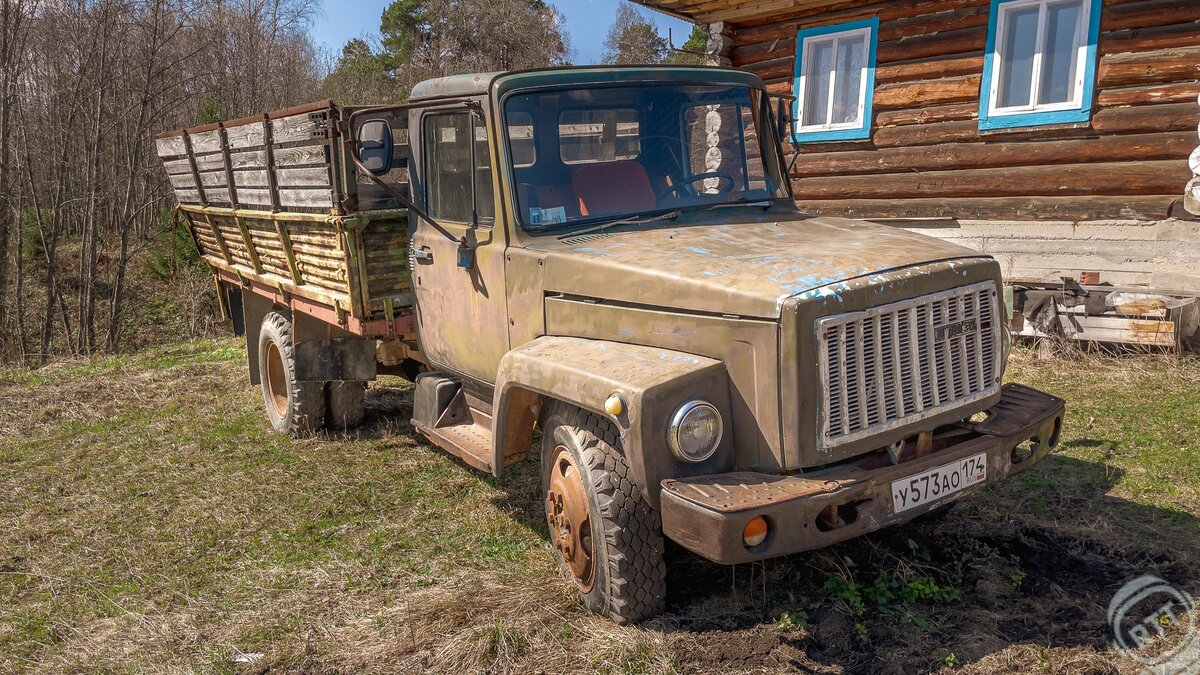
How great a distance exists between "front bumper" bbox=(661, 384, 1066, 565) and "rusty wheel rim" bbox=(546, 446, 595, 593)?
59 cm

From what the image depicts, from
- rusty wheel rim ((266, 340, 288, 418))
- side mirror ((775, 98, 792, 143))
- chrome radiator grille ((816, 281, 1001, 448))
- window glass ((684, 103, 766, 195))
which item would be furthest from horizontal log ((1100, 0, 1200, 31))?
rusty wheel rim ((266, 340, 288, 418))

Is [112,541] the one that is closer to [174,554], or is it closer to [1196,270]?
[174,554]

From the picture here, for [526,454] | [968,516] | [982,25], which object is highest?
[982,25]

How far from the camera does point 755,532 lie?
3113mm

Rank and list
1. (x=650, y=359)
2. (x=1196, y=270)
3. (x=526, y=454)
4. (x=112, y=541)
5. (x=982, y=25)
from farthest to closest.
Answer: (x=982, y=25), (x=1196, y=270), (x=112, y=541), (x=526, y=454), (x=650, y=359)

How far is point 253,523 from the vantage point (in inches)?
205

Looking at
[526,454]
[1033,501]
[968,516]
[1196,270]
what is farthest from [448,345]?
[1196,270]

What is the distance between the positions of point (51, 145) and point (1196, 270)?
21582mm

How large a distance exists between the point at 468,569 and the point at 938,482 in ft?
7.27

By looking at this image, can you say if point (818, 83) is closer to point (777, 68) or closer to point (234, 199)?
point (777, 68)

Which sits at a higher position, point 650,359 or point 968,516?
point 650,359

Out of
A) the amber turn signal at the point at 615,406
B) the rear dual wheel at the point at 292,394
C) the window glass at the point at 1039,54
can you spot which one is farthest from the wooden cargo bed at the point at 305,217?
the window glass at the point at 1039,54

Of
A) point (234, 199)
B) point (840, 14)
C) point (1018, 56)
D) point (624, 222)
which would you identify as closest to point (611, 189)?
point (624, 222)

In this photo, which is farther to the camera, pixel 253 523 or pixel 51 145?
pixel 51 145
